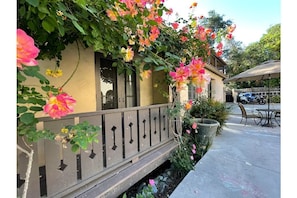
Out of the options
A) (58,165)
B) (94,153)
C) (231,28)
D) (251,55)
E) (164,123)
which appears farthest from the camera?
(251,55)

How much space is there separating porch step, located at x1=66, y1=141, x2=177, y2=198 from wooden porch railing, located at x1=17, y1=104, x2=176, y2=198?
46 millimetres

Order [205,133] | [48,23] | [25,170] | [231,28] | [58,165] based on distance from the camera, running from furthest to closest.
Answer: [205,133] → [231,28] → [58,165] → [25,170] → [48,23]

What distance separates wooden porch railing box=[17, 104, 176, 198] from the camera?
159 cm

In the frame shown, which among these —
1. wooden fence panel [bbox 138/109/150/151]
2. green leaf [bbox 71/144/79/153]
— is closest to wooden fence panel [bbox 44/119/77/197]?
green leaf [bbox 71/144/79/153]

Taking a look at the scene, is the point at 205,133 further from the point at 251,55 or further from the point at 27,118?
the point at 251,55

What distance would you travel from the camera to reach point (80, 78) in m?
3.01

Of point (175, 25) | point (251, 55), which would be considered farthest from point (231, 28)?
point (251, 55)

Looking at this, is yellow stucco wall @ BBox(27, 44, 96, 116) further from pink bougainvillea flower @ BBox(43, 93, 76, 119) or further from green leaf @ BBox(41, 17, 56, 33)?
pink bougainvillea flower @ BBox(43, 93, 76, 119)

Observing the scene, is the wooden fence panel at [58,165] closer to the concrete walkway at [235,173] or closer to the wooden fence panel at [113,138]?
the wooden fence panel at [113,138]

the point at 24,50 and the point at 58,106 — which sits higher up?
the point at 24,50

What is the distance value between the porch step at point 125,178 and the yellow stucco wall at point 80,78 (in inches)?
51.7

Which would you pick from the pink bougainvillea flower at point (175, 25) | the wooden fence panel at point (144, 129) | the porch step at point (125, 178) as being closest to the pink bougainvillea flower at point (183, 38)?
the pink bougainvillea flower at point (175, 25)

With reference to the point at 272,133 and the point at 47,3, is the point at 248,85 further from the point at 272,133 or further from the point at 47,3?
the point at 47,3

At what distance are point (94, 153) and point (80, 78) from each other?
151cm
